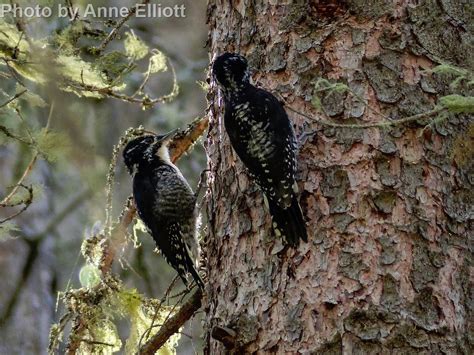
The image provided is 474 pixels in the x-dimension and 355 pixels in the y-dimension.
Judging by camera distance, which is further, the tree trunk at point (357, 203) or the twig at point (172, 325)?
the twig at point (172, 325)

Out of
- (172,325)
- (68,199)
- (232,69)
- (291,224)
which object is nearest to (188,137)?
(232,69)

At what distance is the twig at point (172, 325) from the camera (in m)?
3.74

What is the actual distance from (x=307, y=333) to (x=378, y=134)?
2.80 ft

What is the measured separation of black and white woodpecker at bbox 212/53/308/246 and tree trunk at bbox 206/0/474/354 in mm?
58

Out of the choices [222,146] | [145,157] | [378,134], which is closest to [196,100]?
[145,157]

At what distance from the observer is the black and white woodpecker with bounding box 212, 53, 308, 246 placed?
332 cm

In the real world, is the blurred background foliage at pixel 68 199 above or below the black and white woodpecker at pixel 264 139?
above

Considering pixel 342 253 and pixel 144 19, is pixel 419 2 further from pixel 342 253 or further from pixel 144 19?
pixel 144 19

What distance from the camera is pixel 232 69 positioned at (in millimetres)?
3688

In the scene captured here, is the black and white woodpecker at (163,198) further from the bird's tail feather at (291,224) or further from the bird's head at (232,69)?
the bird's tail feather at (291,224)

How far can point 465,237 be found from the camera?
3256 mm

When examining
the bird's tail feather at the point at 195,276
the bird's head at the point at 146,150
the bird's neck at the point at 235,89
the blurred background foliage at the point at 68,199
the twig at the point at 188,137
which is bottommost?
the bird's tail feather at the point at 195,276

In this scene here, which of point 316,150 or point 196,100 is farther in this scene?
point 196,100

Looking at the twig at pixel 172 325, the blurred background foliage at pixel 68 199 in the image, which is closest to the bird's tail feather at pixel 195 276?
the twig at pixel 172 325
